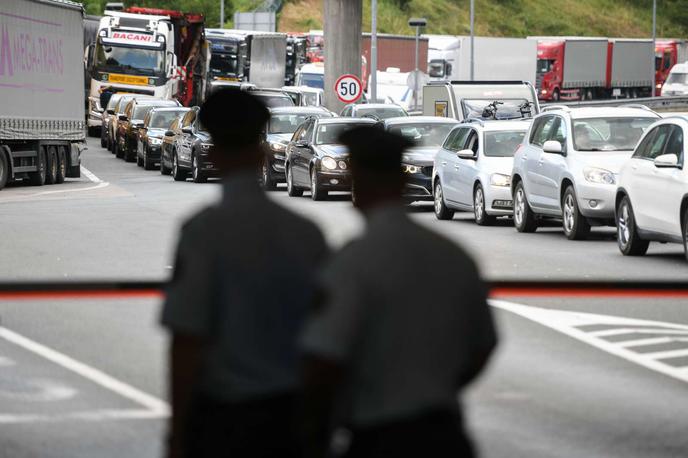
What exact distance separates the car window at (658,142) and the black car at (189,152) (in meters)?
18.3

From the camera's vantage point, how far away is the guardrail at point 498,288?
19.6 feet

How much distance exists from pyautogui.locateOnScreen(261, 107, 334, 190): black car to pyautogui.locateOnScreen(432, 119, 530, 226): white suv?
324 inches

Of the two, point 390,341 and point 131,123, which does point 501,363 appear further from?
point 131,123

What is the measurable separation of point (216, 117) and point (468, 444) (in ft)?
3.65

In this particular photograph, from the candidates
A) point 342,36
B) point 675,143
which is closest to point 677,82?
point 342,36

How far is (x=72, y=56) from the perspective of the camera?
38656 millimetres

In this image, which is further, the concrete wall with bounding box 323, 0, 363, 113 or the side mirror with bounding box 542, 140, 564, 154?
the concrete wall with bounding box 323, 0, 363, 113

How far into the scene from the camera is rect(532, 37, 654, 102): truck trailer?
283ft

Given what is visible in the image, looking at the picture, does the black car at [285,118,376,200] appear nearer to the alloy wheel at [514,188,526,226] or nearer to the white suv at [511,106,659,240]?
the alloy wheel at [514,188,526,226]

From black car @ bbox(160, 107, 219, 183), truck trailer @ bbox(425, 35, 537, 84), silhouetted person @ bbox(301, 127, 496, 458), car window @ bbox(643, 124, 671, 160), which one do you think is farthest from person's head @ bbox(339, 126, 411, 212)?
truck trailer @ bbox(425, 35, 537, 84)

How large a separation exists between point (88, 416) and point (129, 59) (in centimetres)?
4952

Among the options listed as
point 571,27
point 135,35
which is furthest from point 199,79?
point 571,27

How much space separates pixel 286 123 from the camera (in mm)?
Answer: 37375

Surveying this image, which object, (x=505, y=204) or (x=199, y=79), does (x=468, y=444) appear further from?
(x=199, y=79)
